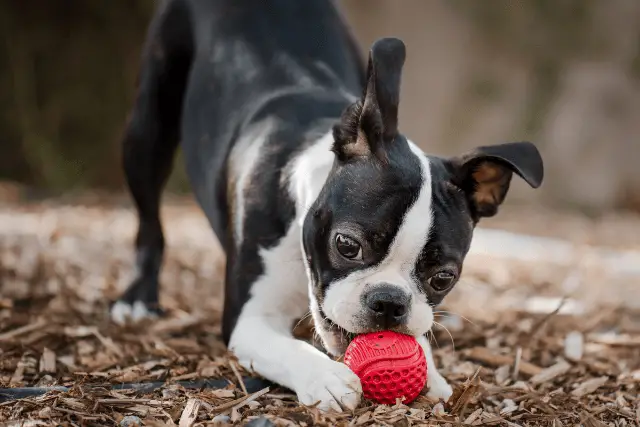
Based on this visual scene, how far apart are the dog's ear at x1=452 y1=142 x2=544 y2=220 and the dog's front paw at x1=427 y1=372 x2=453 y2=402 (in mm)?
600

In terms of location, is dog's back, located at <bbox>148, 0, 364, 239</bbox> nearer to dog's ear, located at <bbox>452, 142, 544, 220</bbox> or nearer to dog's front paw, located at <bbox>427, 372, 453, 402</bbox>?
dog's ear, located at <bbox>452, 142, 544, 220</bbox>

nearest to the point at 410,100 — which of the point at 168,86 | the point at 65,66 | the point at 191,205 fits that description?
the point at 191,205

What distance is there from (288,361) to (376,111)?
862mm

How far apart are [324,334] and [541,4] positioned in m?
9.51

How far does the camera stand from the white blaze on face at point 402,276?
2.88 meters

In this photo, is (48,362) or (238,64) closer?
(48,362)

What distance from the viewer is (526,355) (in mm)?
3883

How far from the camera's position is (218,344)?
3.89m

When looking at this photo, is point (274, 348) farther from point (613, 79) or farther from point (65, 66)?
point (613, 79)

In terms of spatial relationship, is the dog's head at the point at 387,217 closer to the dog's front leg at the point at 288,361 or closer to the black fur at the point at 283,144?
the black fur at the point at 283,144

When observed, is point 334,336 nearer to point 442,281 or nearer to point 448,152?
point 442,281

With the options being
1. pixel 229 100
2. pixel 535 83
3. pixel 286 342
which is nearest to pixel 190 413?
pixel 286 342

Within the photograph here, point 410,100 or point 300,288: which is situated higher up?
point 300,288

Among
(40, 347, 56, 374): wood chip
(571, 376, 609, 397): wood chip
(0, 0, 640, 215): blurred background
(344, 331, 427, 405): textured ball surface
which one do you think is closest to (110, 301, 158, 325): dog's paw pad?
(40, 347, 56, 374): wood chip
